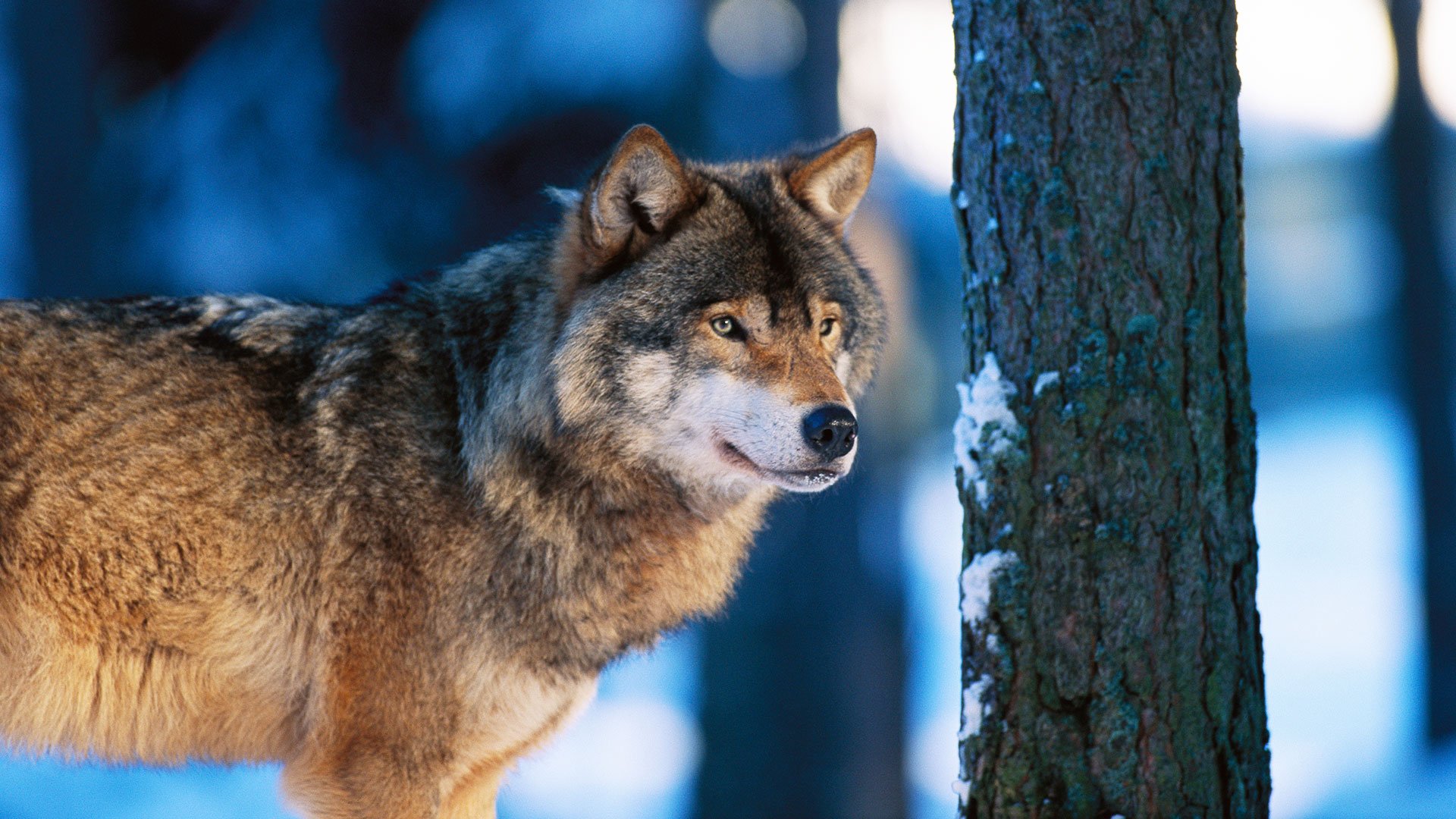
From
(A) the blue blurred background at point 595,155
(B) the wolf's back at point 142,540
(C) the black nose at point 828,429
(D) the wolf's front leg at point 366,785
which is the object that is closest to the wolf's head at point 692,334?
(C) the black nose at point 828,429

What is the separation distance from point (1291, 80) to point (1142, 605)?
15402 mm

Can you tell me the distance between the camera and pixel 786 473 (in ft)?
10.5

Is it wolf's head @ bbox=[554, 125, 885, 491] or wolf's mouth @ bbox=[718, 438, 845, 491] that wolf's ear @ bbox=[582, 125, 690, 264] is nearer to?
wolf's head @ bbox=[554, 125, 885, 491]

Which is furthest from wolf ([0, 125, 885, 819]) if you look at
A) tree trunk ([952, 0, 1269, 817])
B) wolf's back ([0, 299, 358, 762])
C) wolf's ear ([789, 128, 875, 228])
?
tree trunk ([952, 0, 1269, 817])

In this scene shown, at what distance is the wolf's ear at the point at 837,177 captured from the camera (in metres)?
3.75

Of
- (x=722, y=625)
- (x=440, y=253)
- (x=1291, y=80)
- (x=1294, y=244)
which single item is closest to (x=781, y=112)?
(x=440, y=253)

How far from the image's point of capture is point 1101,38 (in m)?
2.79

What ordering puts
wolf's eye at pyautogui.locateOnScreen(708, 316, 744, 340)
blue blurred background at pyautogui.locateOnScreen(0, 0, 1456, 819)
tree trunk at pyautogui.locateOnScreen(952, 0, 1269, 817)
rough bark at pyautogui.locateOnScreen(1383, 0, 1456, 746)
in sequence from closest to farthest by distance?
tree trunk at pyautogui.locateOnScreen(952, 0, 1269, 817) < wolf's eye at pyautogui.locateOnScreen(708, 316, 744, 340) < blue blurred background at pyautogui.locateOnScreen(0, 0, 1456, 819) < rough bark at pyautogui.locateOnScreen(1383, 0, 1456, 746)

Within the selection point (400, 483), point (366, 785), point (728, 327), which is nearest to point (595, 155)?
point (728, 327)

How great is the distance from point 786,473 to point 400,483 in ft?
3.54

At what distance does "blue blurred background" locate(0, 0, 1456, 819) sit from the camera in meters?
6.98

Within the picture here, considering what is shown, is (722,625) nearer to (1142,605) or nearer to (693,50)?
(693,50)

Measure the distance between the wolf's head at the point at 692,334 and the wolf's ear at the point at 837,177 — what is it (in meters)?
0.30

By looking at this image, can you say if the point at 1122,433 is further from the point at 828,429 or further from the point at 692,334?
the point at 692,334
